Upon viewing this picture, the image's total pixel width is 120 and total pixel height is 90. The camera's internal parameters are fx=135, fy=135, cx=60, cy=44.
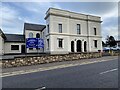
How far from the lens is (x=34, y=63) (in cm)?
1650

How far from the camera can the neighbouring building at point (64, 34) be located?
30659 millimetres

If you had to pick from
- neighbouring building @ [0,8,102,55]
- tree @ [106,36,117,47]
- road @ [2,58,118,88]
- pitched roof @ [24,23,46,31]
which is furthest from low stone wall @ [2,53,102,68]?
tree @ [106,36,117,47]

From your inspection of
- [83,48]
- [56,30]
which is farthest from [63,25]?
[83,48]

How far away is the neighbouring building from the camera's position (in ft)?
101

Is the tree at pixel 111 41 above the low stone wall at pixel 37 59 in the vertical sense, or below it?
above

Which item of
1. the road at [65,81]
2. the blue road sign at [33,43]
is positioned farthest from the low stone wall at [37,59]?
the road at [65,81]

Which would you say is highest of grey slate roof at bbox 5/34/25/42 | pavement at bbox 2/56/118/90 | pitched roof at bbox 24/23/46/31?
pitched roof at bbox 24/23/46/31

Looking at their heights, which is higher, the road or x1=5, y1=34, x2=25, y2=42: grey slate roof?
x1=5, y1=34, x2=25, y2=42: grey slate roof

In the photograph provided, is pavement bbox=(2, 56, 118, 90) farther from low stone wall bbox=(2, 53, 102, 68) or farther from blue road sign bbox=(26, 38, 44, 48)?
blue road sign bbox=(26, 38, 44, 48)

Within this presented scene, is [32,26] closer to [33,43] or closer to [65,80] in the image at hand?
[33,43]

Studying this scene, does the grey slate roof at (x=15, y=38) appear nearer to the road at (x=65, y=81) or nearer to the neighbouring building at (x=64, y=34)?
the neighbouring building at (x=64, y=34)

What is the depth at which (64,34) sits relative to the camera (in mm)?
31859

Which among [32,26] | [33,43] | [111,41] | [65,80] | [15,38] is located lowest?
[65,80]

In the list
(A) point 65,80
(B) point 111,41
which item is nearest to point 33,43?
(A) point 65,80
